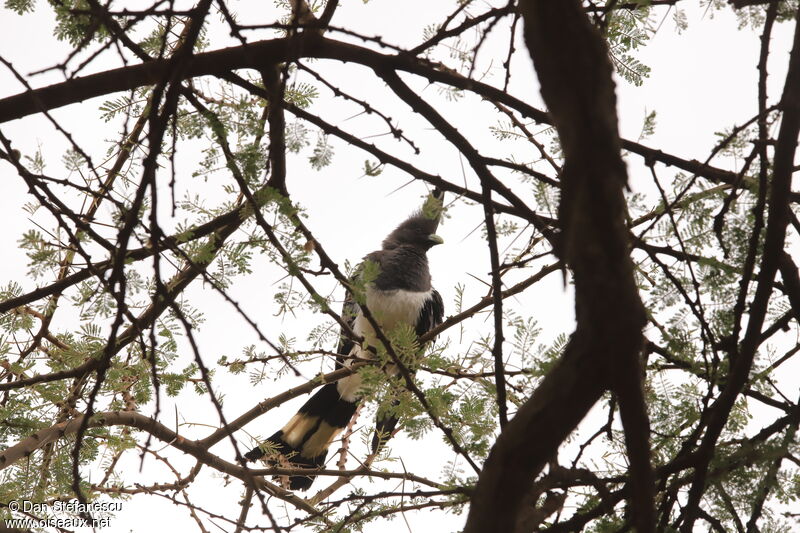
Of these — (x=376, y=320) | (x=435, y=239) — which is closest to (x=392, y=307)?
(x=376, y=320)

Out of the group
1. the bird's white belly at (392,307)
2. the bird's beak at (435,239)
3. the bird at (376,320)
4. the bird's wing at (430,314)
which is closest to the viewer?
the bird at (376,320)

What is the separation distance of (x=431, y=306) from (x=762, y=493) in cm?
375

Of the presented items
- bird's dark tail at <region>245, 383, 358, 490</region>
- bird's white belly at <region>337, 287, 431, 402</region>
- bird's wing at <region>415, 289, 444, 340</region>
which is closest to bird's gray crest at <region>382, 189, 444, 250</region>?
bird's wing at <region>415, 289, 444, 340</region>

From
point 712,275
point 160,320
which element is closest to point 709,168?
point 712,275

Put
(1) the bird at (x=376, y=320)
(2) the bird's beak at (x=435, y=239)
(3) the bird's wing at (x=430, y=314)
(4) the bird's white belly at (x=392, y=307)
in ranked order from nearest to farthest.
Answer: (1) the bird at (x=376, y=320) → (4) the bird's white belly at (x=392, y=307) → (3) the bird's wing at (x=430, y=314) → (2) the bird's beak at (x=435, y=239)

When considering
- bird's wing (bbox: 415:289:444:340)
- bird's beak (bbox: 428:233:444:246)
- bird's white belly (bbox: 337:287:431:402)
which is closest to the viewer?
bird's white belly (bbox: 337:287:431:402)

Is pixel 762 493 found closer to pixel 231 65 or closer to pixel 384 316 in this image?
pixel 231 65

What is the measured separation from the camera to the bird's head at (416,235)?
6.07 meters

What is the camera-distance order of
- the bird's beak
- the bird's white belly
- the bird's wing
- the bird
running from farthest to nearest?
the bird's beak, the bird's wing, the bird's white belly, the bird

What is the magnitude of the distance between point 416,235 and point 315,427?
6.17ft

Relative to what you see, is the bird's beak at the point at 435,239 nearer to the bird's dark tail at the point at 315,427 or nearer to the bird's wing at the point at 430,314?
the bird's wing at the point at 430,314

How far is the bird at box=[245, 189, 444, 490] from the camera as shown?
15.4 feet

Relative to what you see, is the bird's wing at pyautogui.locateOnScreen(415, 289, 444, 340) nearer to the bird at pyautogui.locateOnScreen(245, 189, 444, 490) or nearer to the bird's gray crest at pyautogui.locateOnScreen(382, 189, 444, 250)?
the bird at pyautogui.locateOnScreen(245, 189, 444, 490)

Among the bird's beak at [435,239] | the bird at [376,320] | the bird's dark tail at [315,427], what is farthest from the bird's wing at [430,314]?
the bird's dark tail at [315,427]
